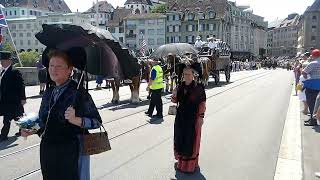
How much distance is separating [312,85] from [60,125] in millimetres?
8767

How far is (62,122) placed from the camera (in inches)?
159

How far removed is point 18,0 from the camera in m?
138

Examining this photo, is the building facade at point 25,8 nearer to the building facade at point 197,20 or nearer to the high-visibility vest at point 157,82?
the building facade at point 197,20

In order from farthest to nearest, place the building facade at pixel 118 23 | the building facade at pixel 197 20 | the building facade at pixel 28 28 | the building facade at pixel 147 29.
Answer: the building facade at pixel 28 28
the building facade at pixel 118 23
the building facade at pixel 147 29
the building facade at pixel 197 20

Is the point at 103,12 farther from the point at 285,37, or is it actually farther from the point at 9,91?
the point at 9,91

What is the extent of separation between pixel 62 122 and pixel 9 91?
19.9ft

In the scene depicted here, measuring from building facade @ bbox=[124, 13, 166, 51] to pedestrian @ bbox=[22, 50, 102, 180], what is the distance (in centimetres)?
10793

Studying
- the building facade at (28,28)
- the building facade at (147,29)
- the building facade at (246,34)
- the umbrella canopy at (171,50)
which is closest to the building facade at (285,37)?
the building facade at (246,34)

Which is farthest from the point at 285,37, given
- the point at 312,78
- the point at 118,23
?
the point at 312,78

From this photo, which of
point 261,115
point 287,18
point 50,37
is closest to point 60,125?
point 50,37

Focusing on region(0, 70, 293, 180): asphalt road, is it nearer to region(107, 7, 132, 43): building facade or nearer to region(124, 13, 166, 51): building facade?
region(124, 13, 166, 51): building facade

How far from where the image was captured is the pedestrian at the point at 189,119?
6891 mm

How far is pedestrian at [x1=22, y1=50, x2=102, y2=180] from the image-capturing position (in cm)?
403

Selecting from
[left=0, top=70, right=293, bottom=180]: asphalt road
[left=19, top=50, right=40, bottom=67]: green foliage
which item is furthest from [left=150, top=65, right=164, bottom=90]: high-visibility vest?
[left=19, top=50, right=40, bottom=67]: green foliage
